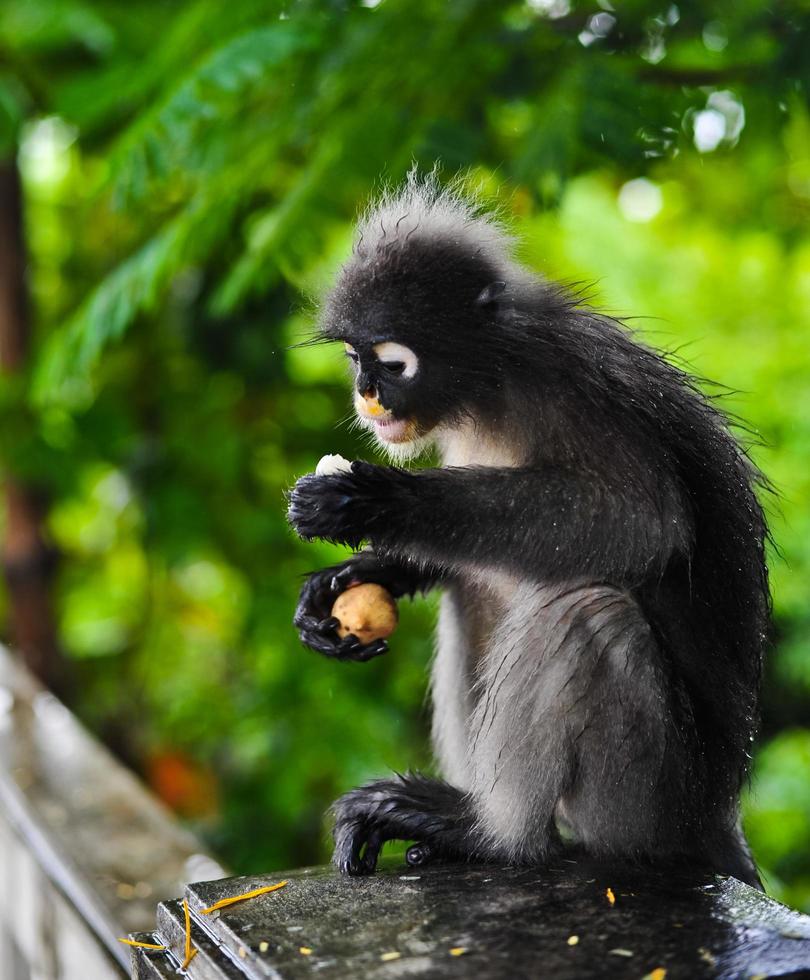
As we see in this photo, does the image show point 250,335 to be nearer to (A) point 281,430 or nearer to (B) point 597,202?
(A) point 281,430

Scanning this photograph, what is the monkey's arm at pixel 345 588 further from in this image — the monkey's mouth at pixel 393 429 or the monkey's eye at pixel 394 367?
the monkey's eye at pixel 394 367

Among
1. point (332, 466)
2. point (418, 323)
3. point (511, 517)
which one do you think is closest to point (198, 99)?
point (418, 323)

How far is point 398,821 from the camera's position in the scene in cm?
204

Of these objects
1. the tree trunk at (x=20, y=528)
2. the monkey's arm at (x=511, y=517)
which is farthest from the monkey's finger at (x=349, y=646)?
the tree trunk at (x=20, y=528)

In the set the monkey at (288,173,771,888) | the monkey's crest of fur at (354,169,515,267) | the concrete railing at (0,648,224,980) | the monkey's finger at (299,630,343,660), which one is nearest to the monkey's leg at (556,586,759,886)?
the monkey at (288,173,771,888)

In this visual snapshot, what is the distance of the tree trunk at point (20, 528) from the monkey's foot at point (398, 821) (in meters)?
3.13

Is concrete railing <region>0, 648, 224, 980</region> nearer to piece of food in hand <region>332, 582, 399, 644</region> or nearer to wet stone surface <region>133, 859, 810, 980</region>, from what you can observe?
wet stone surface <region>133, 859, 810, 980</region>

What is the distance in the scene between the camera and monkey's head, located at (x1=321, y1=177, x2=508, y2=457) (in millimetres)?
A: 2039

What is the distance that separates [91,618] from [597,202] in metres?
3.68

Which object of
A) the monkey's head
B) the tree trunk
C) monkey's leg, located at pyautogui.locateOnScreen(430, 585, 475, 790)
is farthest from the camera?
the tree trunk

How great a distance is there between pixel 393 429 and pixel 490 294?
29 centimetres

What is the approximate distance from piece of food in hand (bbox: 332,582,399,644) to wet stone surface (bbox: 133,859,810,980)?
413 millimetres

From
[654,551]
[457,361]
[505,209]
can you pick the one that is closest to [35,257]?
[505,209]

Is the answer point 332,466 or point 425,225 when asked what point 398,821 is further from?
point 425,225
